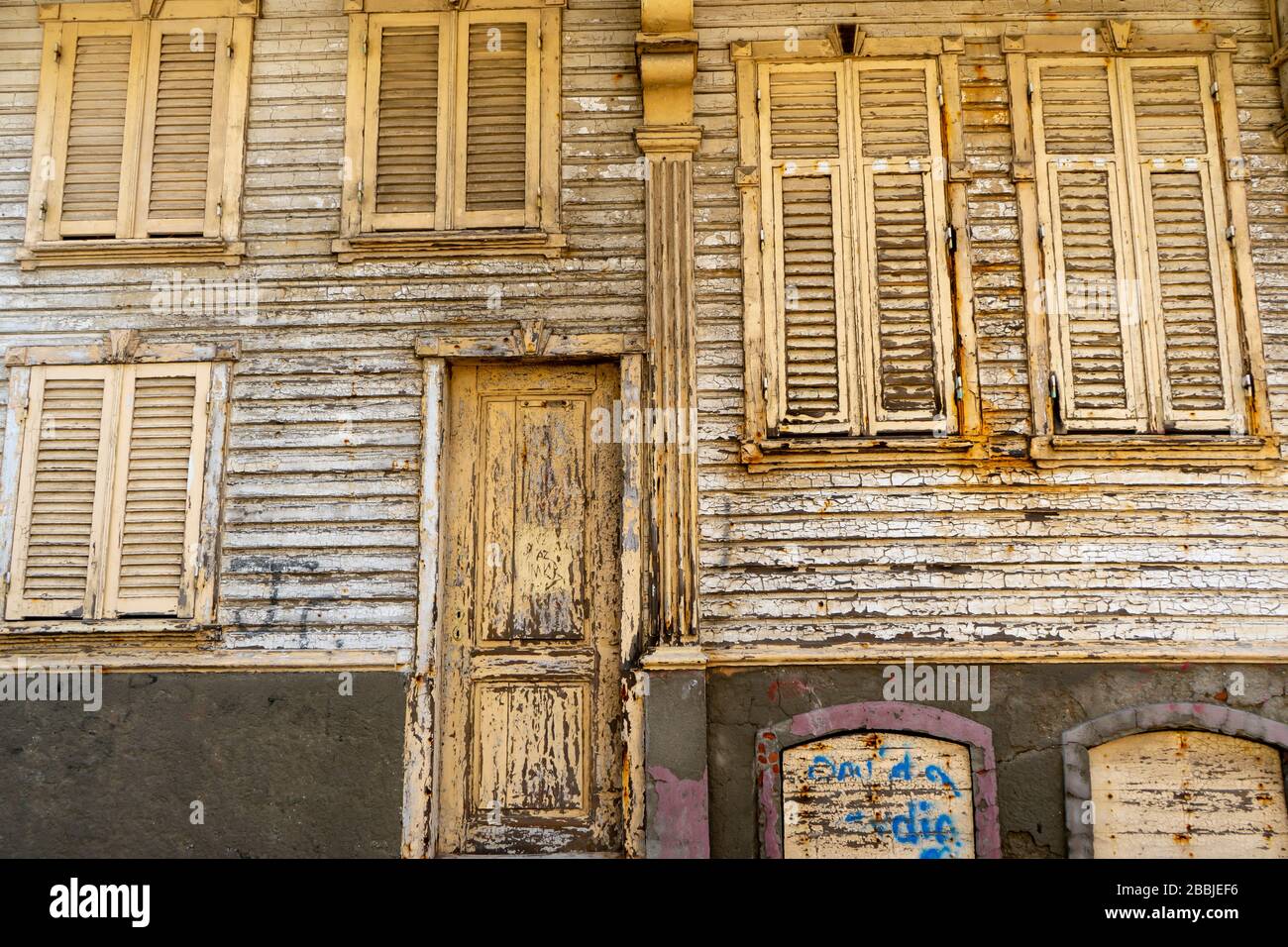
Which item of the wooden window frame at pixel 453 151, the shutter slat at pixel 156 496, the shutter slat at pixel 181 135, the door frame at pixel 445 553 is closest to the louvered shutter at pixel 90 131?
the shutter slat at pixel 181 135

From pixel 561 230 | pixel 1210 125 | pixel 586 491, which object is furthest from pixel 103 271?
pixel 1210 125

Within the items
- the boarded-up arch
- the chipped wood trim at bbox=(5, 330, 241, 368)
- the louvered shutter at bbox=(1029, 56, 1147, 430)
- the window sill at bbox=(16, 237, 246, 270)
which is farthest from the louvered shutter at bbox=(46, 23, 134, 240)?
the boarded-up arch

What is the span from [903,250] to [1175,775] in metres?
3.49

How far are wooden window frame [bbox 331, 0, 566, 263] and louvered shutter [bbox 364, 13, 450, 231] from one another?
1 centimetres

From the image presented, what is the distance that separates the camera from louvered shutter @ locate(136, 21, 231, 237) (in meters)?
6.37

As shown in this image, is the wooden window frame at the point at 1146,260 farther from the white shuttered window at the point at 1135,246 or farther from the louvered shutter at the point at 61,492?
the louvered shutter at the point at 61,492

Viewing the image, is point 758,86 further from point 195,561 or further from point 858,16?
point 195,561

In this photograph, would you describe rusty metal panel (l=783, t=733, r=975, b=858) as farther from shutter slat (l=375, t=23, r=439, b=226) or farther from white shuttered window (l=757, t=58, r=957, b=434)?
shutter slat (l=375, t=23, r=439, b=226)

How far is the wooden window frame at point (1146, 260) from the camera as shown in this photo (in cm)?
584

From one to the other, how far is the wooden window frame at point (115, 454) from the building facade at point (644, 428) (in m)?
0.03

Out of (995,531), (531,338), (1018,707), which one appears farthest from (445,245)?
(1018,707)

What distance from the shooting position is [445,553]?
19.9ft

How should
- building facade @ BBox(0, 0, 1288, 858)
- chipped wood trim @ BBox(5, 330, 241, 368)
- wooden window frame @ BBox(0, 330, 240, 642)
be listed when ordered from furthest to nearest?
chipped wood trim @ BBox(5, 330, 241, 368), wooden window frame @ BBox(0, 330, 240, 642), building facade @ BBox(0, 0, 1288, 858)

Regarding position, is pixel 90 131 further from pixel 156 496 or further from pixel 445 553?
pixel 445 553
